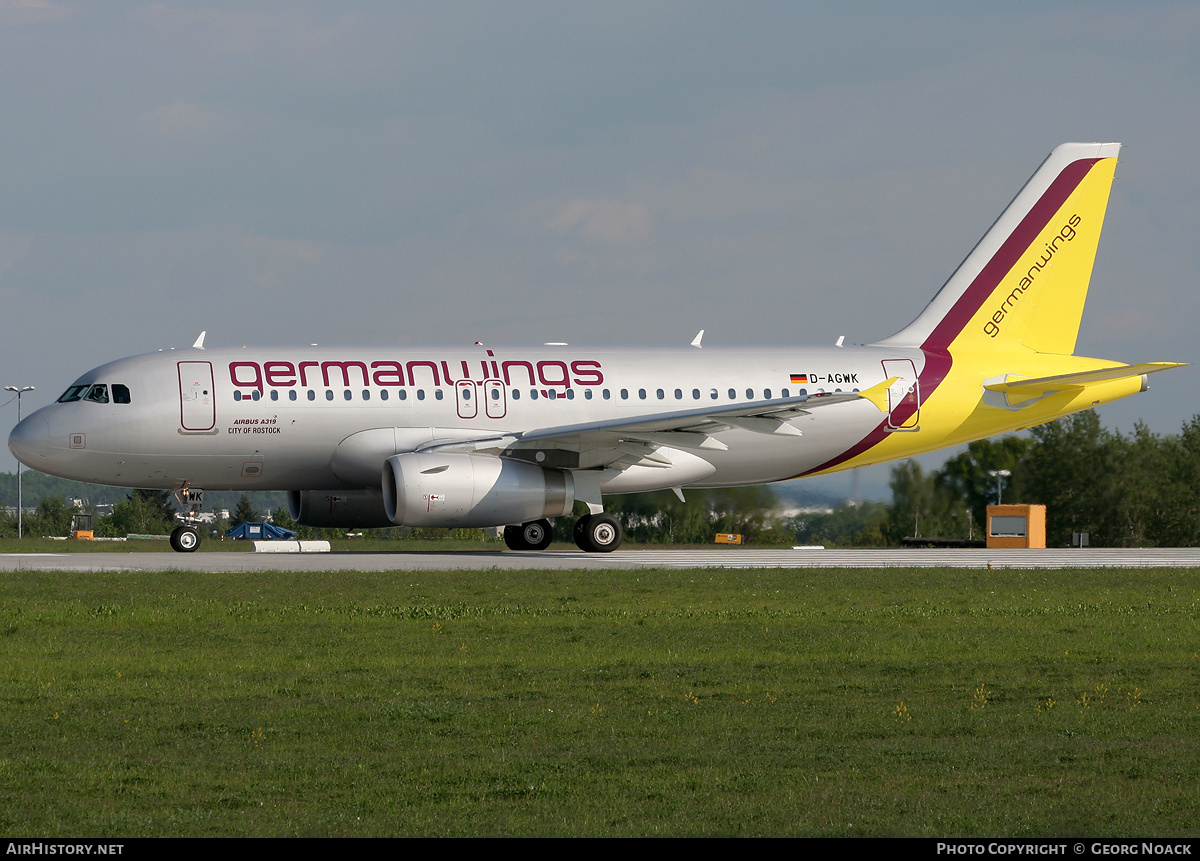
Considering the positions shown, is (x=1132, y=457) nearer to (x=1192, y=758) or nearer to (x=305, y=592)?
(x=305, y=592)

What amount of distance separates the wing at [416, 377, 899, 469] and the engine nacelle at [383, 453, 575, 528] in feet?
2.30

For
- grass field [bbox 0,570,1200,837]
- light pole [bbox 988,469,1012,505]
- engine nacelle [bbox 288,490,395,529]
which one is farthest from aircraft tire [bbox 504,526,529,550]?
light pole [bbox 988,469,1012,505]

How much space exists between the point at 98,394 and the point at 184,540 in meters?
3.90

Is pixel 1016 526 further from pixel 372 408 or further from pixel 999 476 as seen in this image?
pixel 372 408

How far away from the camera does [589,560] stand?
2761 centimetres

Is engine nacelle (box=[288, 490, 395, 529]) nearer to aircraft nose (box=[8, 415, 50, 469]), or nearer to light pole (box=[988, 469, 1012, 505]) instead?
aircraft nose (box=[8, 415, 50, 469])

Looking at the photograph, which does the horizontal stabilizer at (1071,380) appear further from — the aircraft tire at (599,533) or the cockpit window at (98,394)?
the cockpit window at (98,394)

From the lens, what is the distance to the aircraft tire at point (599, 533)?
30906 millimetres

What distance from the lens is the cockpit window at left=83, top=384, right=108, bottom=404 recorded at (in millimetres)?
29641

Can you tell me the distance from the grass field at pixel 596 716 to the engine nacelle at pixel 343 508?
497 inches

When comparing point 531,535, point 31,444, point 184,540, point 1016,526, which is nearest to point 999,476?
point 1016,526

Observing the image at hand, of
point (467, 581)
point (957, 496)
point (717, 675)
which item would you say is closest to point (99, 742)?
point (717, 675)

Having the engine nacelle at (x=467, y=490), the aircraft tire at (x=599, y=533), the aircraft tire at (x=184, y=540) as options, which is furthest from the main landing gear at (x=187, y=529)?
the aircraft tire at (x=599, y=533)

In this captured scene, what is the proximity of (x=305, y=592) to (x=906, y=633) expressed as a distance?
8.64 meters
